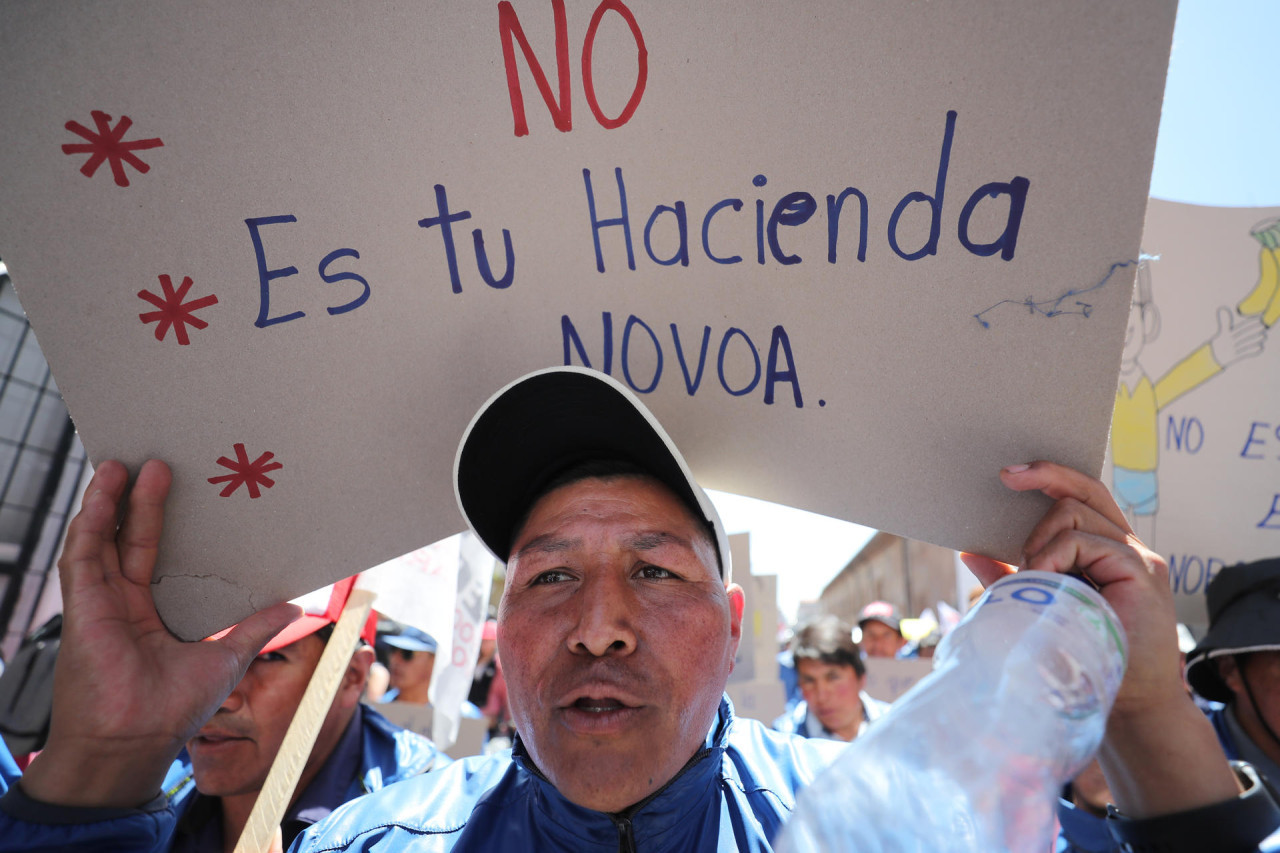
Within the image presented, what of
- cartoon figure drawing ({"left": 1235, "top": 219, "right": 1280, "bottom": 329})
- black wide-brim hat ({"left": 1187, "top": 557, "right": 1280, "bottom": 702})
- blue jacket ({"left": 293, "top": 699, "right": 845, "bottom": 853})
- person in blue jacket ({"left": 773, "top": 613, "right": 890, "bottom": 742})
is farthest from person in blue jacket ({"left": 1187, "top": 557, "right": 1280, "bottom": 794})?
person in blue jacket ({"left": 773, "top": 613, "right": 890, "bottom": 742})

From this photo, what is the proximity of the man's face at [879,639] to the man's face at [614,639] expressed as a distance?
7616mm

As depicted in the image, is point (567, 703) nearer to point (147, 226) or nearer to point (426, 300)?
point (426, 300)

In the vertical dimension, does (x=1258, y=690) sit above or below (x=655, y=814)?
below

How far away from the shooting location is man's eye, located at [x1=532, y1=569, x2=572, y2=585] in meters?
1.24

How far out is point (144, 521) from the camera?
1.21 meters

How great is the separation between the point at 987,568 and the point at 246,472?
1.26 metres

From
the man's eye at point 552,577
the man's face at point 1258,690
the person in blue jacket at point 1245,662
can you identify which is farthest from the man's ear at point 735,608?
the man's face at point 1258,690

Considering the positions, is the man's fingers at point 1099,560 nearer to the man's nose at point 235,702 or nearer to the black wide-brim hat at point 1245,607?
the black wide-brim hat at point 1245,607

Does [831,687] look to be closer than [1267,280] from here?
No

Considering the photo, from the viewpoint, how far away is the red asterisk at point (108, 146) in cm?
110

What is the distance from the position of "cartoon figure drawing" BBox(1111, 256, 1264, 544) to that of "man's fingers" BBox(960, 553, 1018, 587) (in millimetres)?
795

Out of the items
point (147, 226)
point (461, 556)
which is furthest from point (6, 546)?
point (147, 226)

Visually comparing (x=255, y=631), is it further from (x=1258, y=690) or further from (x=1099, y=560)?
(x=1258, y=690)

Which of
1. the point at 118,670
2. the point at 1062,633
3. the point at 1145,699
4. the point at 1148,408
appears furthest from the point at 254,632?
the point at 1148,408
